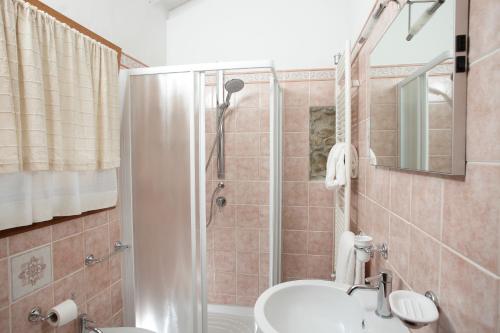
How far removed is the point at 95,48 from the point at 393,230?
1.69 m

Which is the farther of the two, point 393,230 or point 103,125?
point 103,125

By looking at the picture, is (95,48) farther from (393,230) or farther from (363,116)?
(393,230)

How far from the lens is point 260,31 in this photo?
7.00 ft

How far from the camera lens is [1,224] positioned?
1.01 m

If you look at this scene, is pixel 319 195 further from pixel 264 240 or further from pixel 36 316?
pixel 36 316

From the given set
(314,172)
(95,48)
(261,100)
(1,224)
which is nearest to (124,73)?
(95,48)

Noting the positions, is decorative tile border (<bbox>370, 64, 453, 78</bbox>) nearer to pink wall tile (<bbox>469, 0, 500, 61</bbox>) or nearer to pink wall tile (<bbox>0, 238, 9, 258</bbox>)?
pink wall tile (<bbox>469, 0, 500, 61</bbox>)

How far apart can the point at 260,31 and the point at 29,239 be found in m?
2.02

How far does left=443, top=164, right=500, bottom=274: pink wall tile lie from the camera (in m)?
0.49

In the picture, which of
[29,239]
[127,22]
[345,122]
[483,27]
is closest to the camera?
[483,27]

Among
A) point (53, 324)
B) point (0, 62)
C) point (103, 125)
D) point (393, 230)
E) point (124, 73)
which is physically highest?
point (124, 73)

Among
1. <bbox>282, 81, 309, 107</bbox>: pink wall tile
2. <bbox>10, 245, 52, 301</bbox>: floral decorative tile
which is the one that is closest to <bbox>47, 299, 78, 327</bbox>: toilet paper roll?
<bbox>10, 245, 52, 301</bbox>: floral decorative tile

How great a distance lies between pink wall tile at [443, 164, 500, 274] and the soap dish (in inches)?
5.9

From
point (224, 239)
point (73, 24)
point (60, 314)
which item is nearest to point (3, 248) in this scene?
point (60, 314)
